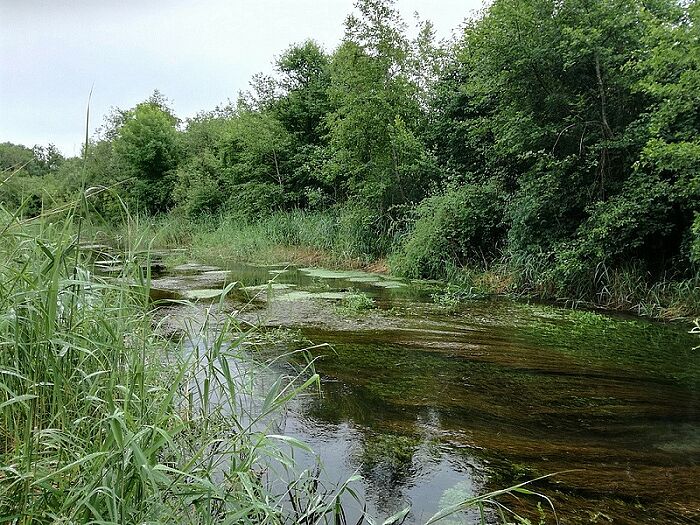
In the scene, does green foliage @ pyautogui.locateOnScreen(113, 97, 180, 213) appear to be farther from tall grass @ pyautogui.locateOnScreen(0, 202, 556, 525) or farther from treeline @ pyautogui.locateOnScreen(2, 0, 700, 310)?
tall grass @ pyautogui.locateOnScreen(0, 202, 556, 525)

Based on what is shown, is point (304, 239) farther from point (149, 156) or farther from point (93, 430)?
point (149, 156)

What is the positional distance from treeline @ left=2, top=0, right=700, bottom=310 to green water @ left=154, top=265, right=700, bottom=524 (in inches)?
59.6

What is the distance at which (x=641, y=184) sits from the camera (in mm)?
5758

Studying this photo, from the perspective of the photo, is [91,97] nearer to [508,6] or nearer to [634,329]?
[634,329]

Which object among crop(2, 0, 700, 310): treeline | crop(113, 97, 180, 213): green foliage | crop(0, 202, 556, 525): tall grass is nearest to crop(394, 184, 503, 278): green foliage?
crop(2, 0, 700, 310): treeline

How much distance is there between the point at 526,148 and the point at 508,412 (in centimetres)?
567

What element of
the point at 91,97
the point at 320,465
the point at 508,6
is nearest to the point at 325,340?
the point at 320,465

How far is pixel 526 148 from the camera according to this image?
283 inches

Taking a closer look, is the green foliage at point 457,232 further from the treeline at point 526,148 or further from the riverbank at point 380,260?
the riverbank at point 380,260

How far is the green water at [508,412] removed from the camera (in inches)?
70.2

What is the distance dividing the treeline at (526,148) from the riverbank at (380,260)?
0.07 m

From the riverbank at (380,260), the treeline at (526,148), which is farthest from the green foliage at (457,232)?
the riverbank at (380,260)

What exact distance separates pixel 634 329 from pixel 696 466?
310 cm

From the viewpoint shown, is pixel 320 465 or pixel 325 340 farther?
pixel 325 340
